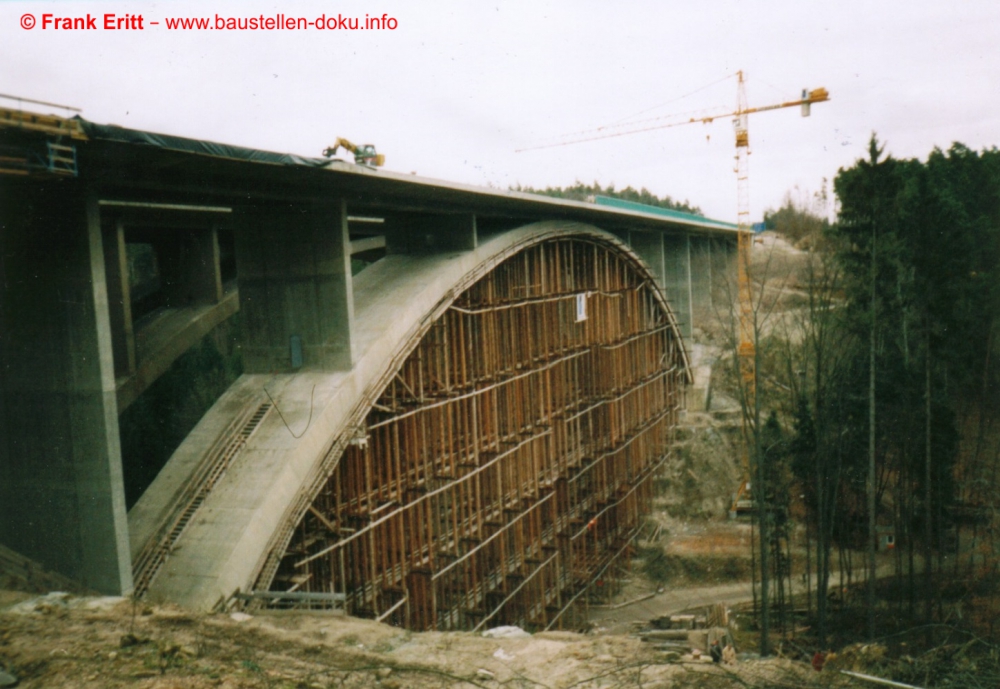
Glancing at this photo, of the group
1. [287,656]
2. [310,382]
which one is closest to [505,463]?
[310,382]

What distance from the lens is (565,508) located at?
23.4m

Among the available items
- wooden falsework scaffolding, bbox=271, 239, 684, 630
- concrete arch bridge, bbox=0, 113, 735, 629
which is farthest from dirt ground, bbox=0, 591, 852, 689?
wooden falsework scaffolding, bbox=271, 239, 684, 630

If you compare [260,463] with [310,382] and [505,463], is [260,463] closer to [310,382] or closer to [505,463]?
[310,382]

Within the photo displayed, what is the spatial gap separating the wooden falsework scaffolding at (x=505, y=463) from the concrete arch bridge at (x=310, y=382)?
84mm

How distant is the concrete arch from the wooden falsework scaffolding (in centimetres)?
78

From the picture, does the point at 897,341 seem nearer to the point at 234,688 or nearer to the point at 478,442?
the point at 478,442

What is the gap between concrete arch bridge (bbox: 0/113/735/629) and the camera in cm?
962

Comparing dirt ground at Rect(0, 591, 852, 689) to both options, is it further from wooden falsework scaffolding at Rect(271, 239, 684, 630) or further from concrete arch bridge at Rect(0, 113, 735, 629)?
wooden falsework scaffolding at Rect(271, 239, 684, 630)

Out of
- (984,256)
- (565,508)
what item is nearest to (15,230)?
(565,508)

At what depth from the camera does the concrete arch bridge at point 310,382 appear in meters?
9.62

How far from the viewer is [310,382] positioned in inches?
535

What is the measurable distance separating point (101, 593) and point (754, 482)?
2041 centimetres

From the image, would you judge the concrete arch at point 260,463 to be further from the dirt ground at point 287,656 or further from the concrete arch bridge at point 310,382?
the dirt ground at point 287,656

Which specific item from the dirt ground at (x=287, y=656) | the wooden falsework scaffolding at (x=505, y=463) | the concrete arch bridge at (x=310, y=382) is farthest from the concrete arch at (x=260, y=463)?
the dirt ground at (x=287, y=656)
